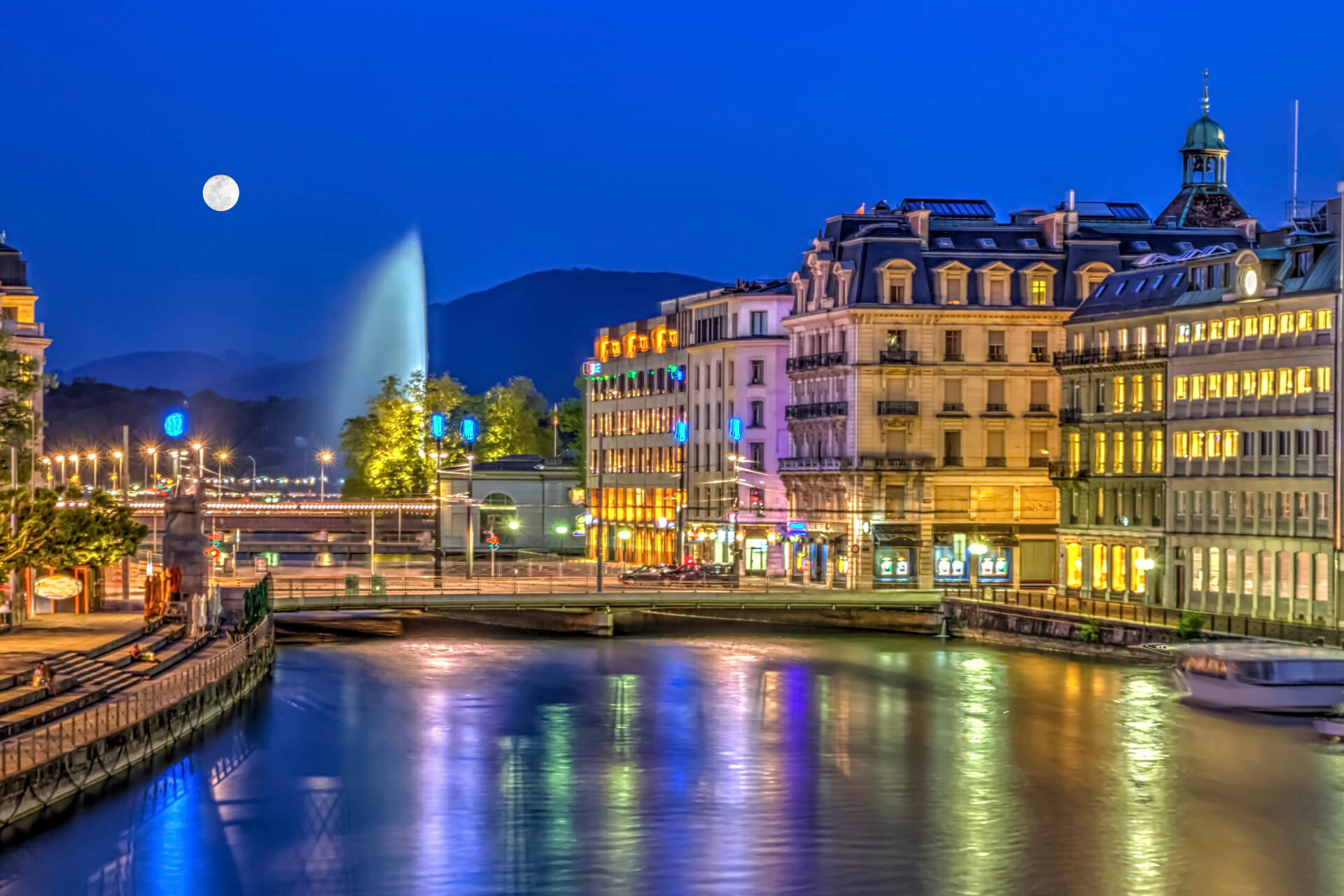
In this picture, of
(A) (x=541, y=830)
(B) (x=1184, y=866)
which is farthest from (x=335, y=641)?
(B) (x=1184, y=866)

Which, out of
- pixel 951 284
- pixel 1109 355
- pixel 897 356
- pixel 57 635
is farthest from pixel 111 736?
pixel 951 284

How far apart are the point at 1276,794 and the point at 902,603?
160ft

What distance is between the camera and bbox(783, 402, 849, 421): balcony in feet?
399

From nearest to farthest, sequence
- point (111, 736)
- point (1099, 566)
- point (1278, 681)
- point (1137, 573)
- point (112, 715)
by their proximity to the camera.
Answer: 1. point (111, 736)
2. point (112, 715)
3. point (1278, 681)
4. point (1137, 573)
5. point (1099, 566)

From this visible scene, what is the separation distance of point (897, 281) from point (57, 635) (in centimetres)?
5353

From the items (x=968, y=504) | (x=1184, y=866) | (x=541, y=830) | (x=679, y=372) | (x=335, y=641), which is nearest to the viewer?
(x=1184, y=866)

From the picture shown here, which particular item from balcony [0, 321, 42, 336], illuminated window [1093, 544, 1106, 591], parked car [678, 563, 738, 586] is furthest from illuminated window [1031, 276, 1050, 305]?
balcony [0, 321, 42, 336]

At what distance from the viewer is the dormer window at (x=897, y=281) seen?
120m

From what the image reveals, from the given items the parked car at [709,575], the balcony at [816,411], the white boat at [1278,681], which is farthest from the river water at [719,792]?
the balcony at [816,411]

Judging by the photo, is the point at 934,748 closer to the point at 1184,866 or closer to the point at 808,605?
the point at 1184,866

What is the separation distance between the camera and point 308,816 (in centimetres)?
5931

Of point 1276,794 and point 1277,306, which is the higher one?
point 1277,306

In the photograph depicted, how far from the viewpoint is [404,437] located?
18075 centimetres

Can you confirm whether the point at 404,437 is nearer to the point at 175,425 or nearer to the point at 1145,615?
the point at 175,425
